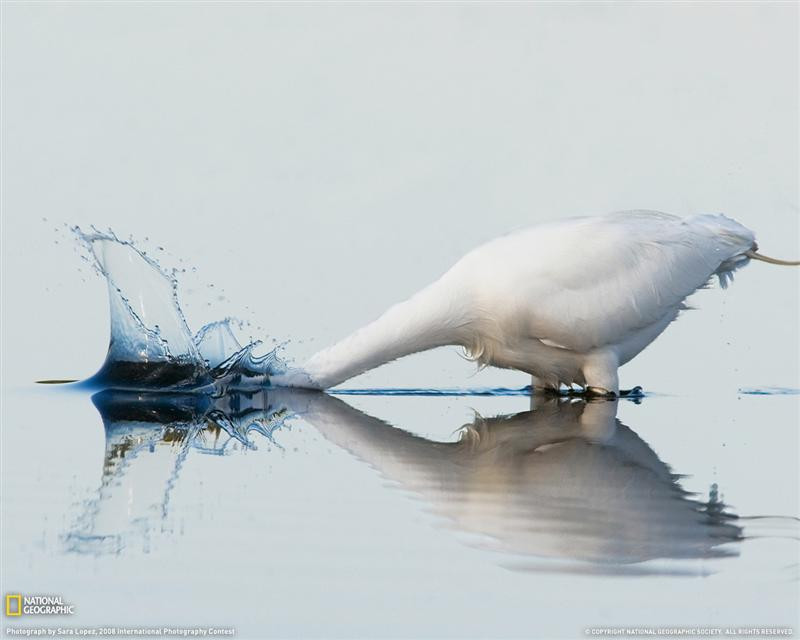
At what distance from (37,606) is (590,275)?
28.1 feet

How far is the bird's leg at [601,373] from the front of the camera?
15.4 metres

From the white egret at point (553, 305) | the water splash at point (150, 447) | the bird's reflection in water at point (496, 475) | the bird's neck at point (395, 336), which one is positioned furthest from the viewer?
the white egret at point (553, 305)

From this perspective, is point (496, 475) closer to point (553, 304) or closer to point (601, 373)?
point (553, 304)

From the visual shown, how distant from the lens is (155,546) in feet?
28.8

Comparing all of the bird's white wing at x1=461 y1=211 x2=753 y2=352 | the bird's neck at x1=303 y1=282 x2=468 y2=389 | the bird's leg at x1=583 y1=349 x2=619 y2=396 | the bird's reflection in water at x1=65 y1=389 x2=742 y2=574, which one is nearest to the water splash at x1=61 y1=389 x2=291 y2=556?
the bird's reflection in water at x1=65 y1=389 x2=742 y2=574

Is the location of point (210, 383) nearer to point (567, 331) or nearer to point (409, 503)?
point (567, 331)

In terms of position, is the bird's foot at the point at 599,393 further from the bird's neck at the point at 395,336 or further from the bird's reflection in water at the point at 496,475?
the bird's neck at the point at 395,336

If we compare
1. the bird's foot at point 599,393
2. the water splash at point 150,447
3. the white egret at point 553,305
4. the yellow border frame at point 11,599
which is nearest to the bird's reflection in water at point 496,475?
the water splash at point 150,447

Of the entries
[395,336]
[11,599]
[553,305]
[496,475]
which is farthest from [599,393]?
[11,599]

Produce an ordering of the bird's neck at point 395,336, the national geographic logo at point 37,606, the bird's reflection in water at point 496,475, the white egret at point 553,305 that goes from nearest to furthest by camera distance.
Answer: the national geographic logo at point 37,606 < the bird's reflection in water at point 496,475 < the bird's neck at point 395,336 < the white egret at point 553,305

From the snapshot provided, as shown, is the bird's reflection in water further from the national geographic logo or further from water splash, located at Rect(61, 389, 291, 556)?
the national geographic logo

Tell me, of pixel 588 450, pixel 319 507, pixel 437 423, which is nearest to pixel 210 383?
pixel 437 423

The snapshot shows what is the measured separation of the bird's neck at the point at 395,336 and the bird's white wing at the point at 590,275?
386 mm

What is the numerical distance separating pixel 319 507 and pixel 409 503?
59 centimetres
